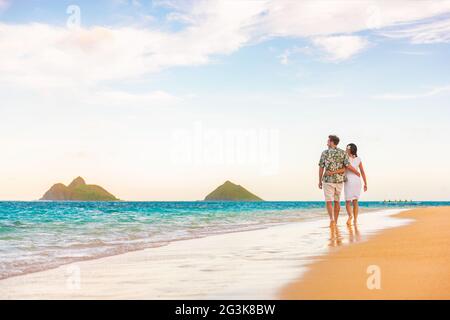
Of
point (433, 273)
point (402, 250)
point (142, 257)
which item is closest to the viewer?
point (433, 273)

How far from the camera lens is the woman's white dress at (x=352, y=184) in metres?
14.5

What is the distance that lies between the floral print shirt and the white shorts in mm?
110

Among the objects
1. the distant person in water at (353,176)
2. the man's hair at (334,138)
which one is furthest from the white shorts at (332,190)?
the man's hair at (334,138)

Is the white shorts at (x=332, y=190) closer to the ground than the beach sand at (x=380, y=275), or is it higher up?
higher up

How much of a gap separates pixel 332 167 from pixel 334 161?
0.17 meters

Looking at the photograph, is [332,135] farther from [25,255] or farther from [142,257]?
[25,255]

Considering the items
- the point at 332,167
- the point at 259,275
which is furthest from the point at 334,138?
the point at 259,275

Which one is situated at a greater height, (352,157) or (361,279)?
(352,157)

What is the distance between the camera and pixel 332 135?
13.7 metres

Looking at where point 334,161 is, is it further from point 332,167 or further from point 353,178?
point 353,178

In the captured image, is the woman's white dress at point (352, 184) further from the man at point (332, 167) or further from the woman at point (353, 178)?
the man at point (332, 167)
